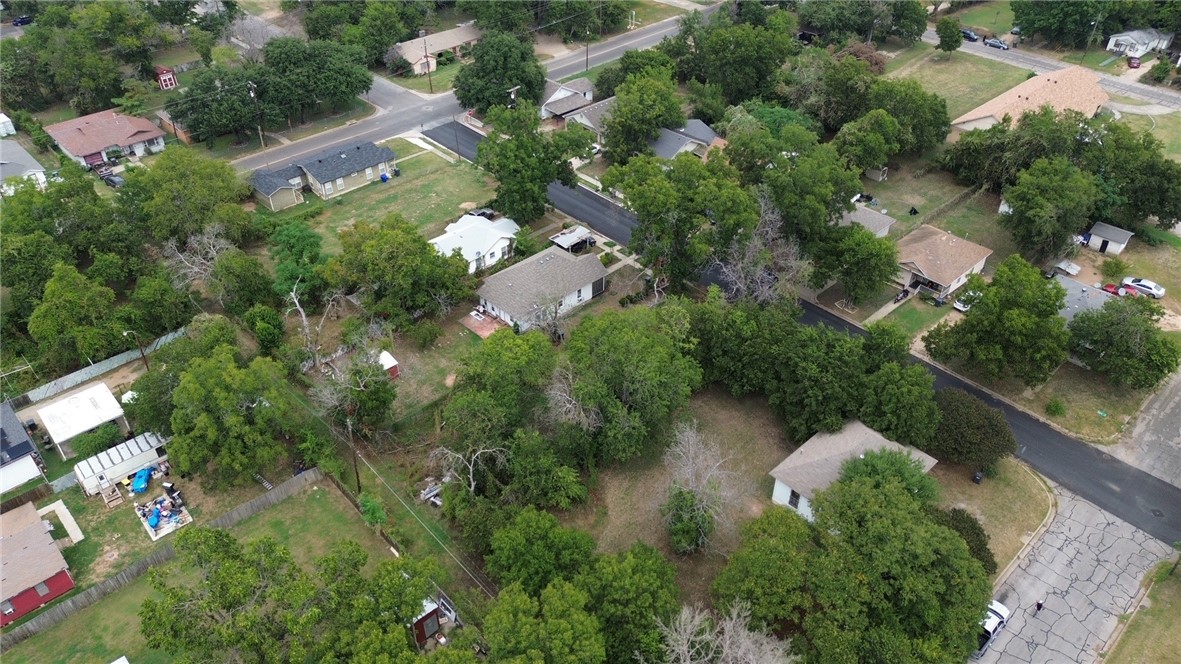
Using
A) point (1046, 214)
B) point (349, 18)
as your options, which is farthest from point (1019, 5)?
point (349, 18)

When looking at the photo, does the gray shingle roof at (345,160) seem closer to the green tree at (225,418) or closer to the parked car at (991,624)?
the green tree at (225,418)

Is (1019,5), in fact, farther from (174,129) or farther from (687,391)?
(174,129)

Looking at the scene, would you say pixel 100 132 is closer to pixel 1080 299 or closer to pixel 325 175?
pixel 325 175

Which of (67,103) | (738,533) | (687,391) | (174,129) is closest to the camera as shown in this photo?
(738,533)

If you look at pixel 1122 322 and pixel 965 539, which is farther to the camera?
pixel 1122 322

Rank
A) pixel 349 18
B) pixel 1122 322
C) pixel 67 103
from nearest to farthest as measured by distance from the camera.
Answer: pixel 1122 322 → pixel 67 103 → pixel 349 18

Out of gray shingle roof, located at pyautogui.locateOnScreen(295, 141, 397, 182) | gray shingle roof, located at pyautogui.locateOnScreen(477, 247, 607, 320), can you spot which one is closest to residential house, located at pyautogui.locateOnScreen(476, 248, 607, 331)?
gray shingle roof, located at pyautogui.locateOnScreen(477, 247, 607, 320)
